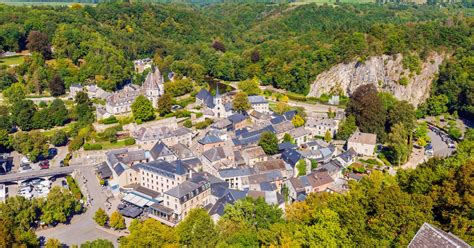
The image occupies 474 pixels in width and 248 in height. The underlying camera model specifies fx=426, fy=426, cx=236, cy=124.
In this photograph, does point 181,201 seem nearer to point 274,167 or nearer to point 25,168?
point 274,167

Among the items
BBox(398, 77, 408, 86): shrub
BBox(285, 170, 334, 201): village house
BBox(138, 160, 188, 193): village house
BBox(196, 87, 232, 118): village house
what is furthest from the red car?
BBox(398, 77, 408, 86): shrub

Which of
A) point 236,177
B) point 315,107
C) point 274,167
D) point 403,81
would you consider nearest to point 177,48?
point 315,107

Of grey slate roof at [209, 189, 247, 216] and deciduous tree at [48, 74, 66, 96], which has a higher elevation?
deciduous tree at [48, 74, 66, 96]

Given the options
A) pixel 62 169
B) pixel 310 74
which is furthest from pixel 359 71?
pixel 62 169

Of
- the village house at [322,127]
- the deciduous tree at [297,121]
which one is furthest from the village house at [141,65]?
the village house at [322,127]

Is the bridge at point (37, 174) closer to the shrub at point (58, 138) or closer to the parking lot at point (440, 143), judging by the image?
the shrub at point (58, 138)

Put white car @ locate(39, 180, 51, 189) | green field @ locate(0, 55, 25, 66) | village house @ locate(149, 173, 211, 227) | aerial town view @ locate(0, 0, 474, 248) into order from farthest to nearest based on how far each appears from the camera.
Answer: green field @ locate(0, 55, 25, 66), white car @ locate(39, 180, 51, 189), village house @ locate(149, 173, 211, 227), aerial town view @ locate(0, 0, 474, 248)

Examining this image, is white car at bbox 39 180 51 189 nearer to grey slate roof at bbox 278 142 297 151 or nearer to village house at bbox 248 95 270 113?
grey slate roof at bbox 278 142 297 151

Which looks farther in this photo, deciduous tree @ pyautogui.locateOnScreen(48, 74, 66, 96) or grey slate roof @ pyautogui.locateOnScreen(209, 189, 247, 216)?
deciduous tree @ pyautogui.locateOnScreen(48, 74, 66, 96)
